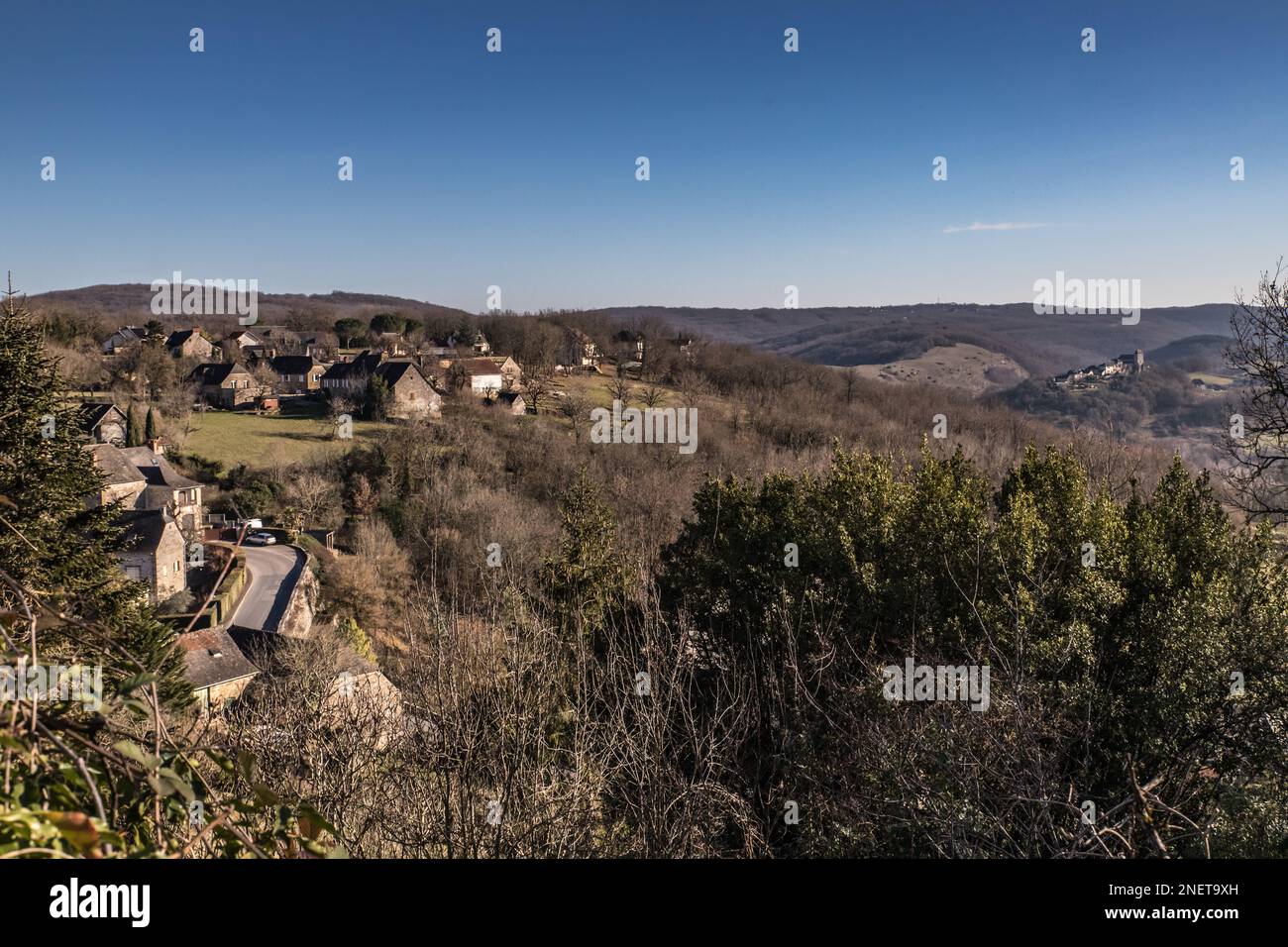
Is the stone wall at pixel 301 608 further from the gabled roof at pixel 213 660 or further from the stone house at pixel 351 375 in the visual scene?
the stone house at pixel 351 375

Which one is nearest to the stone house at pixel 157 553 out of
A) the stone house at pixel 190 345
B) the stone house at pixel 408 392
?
the stone house at pixel 408 392

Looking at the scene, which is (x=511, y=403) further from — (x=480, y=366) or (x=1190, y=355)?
(x=1190, y=355)

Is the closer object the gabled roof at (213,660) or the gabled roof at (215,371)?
the gabled roof at (213,660)

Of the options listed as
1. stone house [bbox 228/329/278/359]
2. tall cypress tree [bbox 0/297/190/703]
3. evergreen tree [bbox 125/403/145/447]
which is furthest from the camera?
stone house [bbox 228/329/278/359]

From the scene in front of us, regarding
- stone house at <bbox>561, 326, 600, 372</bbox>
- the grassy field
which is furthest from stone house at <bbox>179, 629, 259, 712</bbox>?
stone house at <bbox>561, 326, 600, 372</bbox>

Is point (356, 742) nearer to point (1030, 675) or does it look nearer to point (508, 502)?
point (1030, 675)

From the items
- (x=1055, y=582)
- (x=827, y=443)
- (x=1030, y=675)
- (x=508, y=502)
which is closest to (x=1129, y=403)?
(x=827, y=443)

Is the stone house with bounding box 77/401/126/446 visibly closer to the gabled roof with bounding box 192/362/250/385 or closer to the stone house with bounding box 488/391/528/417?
→ the gabled roof with bounding box 192/362/250/385
